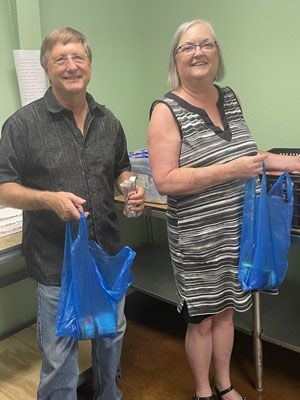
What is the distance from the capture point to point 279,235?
148 cm

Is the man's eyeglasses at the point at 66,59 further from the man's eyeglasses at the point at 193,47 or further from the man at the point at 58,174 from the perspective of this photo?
the man's eyeglasses at the point at 193,47

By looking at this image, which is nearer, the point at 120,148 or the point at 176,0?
the point at 120,148

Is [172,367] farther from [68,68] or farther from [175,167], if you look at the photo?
[68,68]

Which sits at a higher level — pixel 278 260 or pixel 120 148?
pixel 120 148

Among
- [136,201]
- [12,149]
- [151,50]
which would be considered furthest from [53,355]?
[151,50]

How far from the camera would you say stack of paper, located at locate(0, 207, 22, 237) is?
5.44ft

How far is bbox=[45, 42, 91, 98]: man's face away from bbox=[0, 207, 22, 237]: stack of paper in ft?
2.10

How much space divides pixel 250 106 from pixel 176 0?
0.78 metres

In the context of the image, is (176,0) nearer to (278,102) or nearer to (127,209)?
(278,102)

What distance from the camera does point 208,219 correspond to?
4.81 feet

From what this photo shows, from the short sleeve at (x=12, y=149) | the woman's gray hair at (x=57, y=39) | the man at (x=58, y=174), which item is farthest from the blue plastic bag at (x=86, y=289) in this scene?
the woman's gray hair at (x=57, y=39)

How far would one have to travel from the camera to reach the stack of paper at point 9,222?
1658 mm

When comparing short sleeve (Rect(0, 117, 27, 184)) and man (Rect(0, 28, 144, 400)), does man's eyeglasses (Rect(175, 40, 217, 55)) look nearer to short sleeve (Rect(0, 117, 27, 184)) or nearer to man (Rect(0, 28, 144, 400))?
man (Rect(0, 28, 144, 400))

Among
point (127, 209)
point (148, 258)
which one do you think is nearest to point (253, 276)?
point (127, 209)
